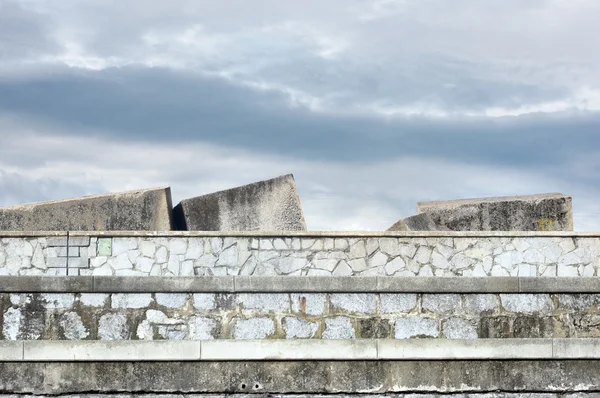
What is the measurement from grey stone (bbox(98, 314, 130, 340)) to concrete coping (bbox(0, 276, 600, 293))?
20cm

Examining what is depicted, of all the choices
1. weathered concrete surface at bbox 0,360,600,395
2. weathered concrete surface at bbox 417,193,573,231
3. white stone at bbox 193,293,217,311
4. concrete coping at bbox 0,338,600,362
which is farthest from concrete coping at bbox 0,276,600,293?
weathered concrete surface at bbox 417,193,573,231

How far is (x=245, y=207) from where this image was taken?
42.6 feet

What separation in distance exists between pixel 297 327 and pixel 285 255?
176 inches

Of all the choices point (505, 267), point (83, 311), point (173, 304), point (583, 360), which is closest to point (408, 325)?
point (583, 360)

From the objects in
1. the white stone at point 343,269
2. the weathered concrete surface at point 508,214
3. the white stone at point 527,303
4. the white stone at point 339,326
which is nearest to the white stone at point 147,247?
the white stone at point 343,269

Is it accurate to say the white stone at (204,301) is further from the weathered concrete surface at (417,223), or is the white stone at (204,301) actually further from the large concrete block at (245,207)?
the weathered concrete surface at (417,223)

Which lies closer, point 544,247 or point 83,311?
point 83,311

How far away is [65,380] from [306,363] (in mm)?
1714

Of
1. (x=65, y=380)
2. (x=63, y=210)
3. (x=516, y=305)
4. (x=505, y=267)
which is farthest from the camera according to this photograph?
(x=63, y=210)

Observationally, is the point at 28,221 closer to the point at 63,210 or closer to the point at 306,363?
the point at 63,210

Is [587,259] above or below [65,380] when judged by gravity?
above

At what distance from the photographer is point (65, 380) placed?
23.4 feet

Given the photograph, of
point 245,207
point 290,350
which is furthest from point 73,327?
point 245,207

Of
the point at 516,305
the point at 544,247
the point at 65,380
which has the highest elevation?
the point at 544,247
